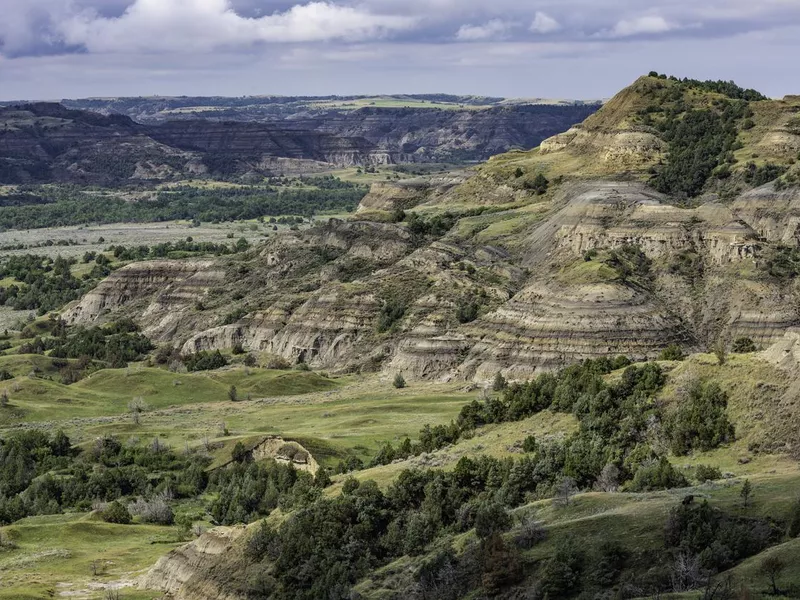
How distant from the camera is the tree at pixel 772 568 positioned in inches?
1644

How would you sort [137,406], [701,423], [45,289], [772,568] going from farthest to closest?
[45,289], [137,406], [701,423], [772,568]

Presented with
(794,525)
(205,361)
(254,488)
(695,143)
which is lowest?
(205,361)

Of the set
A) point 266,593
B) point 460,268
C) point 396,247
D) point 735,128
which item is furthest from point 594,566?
point 735,128

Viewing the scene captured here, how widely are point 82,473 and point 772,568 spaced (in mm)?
55188

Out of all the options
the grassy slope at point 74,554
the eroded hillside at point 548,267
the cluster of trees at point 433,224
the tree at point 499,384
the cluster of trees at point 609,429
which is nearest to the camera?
the grassy slope at point 74,554

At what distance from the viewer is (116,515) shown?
75.9 m

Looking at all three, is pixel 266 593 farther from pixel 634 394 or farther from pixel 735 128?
pixel 735 128

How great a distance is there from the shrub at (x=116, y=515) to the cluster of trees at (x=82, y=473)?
5672 millimetres

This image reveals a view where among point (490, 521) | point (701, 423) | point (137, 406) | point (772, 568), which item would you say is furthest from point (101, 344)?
point (772, 568)

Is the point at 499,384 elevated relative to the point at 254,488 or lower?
elevated

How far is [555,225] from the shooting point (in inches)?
5310

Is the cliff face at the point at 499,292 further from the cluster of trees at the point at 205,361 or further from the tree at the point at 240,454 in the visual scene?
the tree at the point at 240,454

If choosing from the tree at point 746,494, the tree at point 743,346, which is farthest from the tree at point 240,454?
the tree at point 746,494

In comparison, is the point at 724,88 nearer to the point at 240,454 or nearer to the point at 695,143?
the point at 695,143
